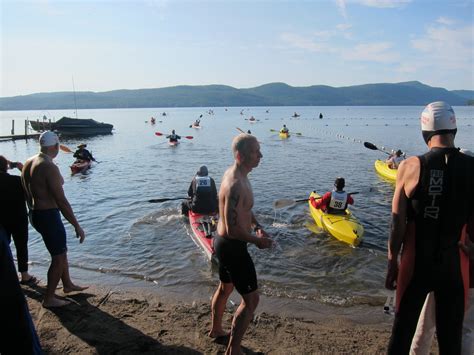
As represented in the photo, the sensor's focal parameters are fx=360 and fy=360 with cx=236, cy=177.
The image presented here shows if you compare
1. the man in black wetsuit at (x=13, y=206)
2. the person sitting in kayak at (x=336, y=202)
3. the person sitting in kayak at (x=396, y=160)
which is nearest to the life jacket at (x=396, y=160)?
the person sitting in kayak at (x=396, y=160)

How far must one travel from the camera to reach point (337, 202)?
10.3 m

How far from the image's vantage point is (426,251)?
9.13 feet

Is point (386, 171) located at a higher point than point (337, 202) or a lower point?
lower

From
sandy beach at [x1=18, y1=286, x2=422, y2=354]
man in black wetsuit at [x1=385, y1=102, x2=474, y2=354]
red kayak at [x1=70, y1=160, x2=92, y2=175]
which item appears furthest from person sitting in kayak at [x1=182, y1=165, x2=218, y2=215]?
red kayak at [x1=70, y1=160, x2=92, y2=175]

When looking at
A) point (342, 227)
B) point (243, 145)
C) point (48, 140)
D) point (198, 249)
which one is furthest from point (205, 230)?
point (243, 145)

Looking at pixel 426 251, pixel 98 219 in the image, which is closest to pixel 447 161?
pixel 426 251

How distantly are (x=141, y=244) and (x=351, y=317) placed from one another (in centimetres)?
588

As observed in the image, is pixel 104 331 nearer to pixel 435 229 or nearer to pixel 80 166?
pixel 435 229

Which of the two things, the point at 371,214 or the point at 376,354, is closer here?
the point at 376,354

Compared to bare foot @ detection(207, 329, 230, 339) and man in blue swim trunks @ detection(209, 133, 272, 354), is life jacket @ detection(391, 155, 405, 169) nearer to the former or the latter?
bare foot @ detection(207, 329, 230, 339)

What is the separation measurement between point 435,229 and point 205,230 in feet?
22.4

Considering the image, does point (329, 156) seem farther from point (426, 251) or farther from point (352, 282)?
point (426, 251)

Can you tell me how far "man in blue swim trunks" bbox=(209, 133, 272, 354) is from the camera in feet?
11.5

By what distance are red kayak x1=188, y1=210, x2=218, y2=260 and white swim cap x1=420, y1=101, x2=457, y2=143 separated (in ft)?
19.8
